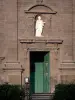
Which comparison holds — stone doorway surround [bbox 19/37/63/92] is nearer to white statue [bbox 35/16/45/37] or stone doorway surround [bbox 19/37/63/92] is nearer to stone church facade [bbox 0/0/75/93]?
stone church facade [bbox 0/0/75/93]

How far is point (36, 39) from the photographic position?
26.0 metres

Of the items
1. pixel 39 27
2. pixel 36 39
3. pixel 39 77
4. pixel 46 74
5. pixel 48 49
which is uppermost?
pixel 39 27

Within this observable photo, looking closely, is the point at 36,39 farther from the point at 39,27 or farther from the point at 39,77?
the point at 39,77

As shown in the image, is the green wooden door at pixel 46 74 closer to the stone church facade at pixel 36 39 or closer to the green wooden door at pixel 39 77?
the stone church facade at pixel 36 39

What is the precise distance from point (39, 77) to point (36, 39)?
2.29 m

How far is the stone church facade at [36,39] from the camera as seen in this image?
25797 millimetres

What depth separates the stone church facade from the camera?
25797mm

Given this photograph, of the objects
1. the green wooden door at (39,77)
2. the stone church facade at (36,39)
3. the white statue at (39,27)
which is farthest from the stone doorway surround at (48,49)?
the green wooden door at (39,77)

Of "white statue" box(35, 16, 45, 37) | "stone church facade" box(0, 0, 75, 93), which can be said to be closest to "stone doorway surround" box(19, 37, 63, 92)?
"stone church facade" box(0, 0, 75, 93)

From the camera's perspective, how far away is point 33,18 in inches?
1029

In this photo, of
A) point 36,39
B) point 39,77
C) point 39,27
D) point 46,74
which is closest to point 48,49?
point 36,39

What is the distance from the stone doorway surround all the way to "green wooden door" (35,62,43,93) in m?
0.83

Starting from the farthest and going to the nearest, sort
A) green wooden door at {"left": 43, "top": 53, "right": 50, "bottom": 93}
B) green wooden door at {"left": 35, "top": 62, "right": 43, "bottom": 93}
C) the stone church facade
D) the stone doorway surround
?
green wooden door at {"left": 35, "top": 62, "right": 43, "bottom": 93}, green wooden door at {"left": 43, "top": 53, "right": 50, "bottom": 93}, the stone doorway surround, the stone church facade

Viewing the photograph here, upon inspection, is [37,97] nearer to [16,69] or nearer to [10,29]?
[16,69]
